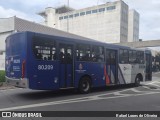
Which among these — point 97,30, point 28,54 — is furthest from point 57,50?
point 97,30

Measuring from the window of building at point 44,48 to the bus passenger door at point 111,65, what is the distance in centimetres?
463

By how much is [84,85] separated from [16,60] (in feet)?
13.9

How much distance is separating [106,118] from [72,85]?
5240 millimetres

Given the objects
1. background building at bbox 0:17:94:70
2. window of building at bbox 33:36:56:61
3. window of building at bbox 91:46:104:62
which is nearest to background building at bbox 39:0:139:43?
background building at bbox 0:17:94:70

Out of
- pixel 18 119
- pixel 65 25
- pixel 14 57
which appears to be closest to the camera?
pixel 18 119

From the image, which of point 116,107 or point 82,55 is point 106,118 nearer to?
point 116,107

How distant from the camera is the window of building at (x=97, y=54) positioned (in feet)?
48.7

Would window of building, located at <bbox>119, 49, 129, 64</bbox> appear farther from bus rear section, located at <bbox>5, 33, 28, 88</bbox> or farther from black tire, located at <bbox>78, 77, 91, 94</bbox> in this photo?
bus rear section, located at <bbox>5, 33, 28, 88</bbox>

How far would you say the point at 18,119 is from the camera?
792 centimetres

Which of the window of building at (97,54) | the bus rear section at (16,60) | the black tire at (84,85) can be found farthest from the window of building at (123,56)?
the bus rear section at (16,60)

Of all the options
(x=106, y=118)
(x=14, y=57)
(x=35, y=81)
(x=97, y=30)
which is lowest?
(x=106, y=118)

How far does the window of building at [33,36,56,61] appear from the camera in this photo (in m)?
11.7

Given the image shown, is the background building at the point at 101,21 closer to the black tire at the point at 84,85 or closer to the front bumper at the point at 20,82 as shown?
the black tire at the point at 84,85

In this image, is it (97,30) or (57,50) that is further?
(97,30)
